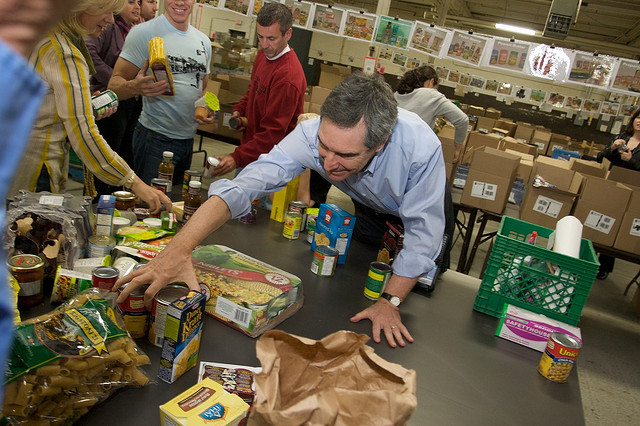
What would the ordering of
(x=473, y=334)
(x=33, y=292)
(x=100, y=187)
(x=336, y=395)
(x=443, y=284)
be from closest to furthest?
1. (x=336, y=395)
2. (x=33, y=292)
3. (x=473, y=334)
4. (x=443, y=284)
5. (x=100, y=187)

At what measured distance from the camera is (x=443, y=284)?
1.89 metres

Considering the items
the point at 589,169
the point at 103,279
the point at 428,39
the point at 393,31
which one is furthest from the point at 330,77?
the point at 103,279

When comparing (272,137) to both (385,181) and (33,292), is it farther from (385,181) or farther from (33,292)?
(33,292)

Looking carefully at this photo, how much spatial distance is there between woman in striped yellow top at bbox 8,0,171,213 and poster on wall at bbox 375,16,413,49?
374 cm

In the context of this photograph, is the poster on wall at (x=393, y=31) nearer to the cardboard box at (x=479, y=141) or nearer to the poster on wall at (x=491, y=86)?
the cardboard box at (x=479, y=141)

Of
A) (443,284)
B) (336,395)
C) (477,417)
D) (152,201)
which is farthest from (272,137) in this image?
(336,395)

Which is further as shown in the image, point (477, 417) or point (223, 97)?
point (223, 97)

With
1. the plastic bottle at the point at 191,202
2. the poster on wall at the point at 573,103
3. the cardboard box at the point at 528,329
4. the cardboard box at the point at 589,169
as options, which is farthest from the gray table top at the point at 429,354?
the poster on wall at the point at 573,103

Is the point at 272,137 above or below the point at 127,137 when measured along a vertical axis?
above

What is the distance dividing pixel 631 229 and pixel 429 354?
3015mm

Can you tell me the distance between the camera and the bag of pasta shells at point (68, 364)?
0.81m

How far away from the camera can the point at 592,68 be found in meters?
4.50

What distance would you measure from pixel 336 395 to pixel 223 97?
4.67 m

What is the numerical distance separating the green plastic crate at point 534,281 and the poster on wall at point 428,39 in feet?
12.2
